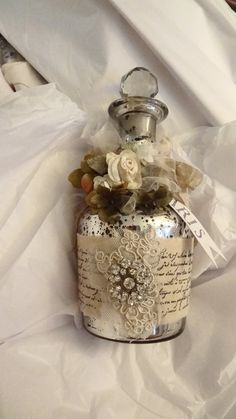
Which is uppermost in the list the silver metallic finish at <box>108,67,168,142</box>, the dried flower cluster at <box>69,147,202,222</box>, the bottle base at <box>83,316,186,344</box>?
the silver metallic finish at <box>108,67,168,142</box>

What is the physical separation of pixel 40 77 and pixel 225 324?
1.19 feet

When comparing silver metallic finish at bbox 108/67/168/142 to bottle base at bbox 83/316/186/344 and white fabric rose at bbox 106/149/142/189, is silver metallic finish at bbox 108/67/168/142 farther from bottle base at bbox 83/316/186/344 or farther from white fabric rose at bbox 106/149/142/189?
bottle base at bbox 83/316/186/344

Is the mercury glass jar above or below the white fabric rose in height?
below

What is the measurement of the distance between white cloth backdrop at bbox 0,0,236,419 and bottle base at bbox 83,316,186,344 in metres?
0.05

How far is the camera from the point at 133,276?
396 millimetres

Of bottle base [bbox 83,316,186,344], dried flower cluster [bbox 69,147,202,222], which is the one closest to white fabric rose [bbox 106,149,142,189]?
dried flower cluster [bbox 69,147,202,222]

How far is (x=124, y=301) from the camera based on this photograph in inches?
15.8

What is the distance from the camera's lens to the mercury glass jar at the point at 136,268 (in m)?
0.40

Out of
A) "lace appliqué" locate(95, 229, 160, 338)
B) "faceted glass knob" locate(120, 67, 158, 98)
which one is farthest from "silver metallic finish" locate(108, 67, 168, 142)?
"lace appliqué" locate(95, 229, 160, 338)

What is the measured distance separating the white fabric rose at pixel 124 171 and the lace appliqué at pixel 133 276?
0.04 m

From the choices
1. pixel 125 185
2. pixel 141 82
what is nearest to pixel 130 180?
pixel 125 185

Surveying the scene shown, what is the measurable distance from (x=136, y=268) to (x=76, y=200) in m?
0.13

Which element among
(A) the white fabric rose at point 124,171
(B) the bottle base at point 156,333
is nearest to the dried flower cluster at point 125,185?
(A) the white fabric rose at point 124,171

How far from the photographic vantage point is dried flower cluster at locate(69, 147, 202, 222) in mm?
407
